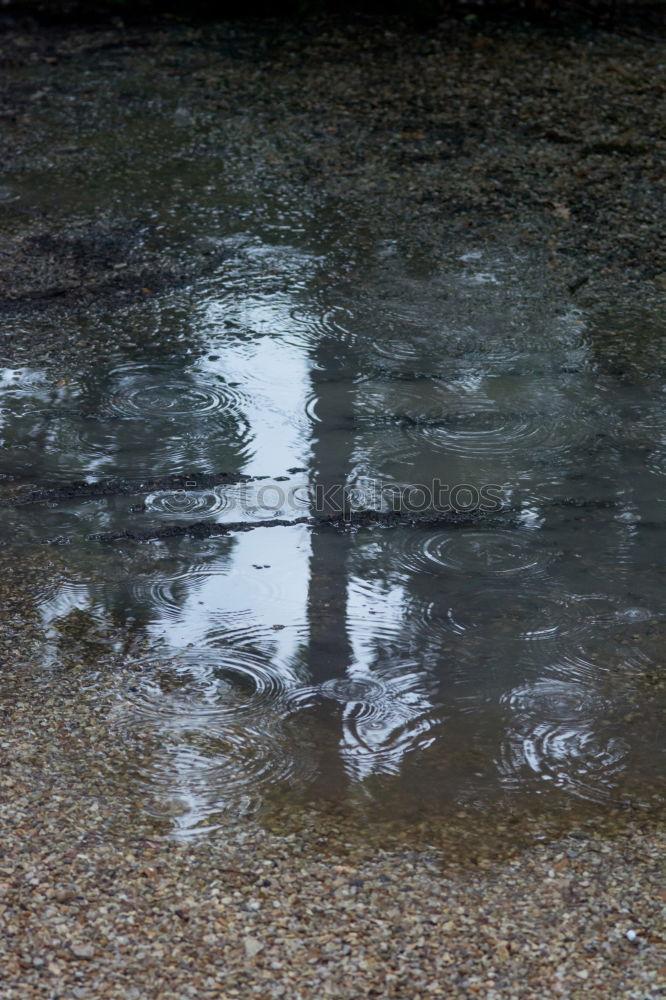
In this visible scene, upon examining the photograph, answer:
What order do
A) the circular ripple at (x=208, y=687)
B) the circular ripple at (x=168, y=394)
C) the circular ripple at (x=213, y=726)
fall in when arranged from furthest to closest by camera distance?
the circular ripple at (x=168, y=394), the circular ripple at (x=208, y=687), the circular ripple at (x=213, y=726)

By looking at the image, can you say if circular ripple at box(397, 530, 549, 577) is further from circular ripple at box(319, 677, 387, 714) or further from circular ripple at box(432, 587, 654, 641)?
circular ripple at box(319, 677, 387, 714)

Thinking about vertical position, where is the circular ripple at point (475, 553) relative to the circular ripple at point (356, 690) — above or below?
above

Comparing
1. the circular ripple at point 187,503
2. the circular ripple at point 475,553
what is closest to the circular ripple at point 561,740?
the circular ripple at point 475,553

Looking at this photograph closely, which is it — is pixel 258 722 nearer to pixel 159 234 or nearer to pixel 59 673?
pixel 59 673

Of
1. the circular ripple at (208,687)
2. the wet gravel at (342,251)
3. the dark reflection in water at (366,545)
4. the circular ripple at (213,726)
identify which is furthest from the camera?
the circular ripple at (208,687)

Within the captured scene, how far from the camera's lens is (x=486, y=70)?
356 inches

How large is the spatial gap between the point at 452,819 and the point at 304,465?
215 cm

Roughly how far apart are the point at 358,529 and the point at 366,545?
11cm

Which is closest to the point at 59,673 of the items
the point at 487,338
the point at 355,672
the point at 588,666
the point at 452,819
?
the point at 355,672

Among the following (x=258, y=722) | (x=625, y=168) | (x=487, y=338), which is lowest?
(x=258, y=722)

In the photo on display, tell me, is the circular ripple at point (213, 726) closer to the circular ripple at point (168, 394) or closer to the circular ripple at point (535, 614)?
the circular ripple at point (535, 614)

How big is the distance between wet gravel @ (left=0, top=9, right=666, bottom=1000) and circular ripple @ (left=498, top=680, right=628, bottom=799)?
207 millimetres

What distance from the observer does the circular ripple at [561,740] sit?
11.1 ft

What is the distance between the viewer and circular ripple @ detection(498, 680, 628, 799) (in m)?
3.37
